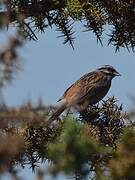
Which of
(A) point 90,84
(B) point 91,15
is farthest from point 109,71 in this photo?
(B) point 91,15

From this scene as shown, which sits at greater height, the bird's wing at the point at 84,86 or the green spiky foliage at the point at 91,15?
the bird's wing at the point at 84,86

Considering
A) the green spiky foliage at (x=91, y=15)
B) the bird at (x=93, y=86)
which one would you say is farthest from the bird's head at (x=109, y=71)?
the green spiky foliage at (x=91, y=15)

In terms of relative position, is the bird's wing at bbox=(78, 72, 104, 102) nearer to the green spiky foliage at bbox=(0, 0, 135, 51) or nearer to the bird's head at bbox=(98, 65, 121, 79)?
the bird's head at bbox=(98, 65, 121, 79)

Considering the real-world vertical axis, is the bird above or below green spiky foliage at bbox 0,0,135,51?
above

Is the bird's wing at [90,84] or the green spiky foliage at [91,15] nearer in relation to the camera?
the green spiky foliage at [91,15]

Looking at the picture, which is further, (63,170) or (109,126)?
(109,126)

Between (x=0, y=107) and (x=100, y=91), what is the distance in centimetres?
786

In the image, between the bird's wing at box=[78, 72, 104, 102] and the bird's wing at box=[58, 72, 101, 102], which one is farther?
the bird's wing at box=[78, 72, 104, 102]

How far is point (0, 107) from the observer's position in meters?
2.53

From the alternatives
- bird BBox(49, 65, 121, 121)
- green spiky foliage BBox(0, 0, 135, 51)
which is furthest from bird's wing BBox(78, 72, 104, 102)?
green spiky foliage BBox(0, 0, 135, 51)

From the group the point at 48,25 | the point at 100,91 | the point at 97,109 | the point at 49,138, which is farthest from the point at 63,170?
the point at 100,91

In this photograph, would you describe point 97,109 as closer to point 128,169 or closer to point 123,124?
point 123,124

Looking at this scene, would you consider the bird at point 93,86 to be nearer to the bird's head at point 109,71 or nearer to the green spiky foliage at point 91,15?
the bird's head at point 109,71

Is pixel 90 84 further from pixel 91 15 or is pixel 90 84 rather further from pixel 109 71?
pixel 91 15
